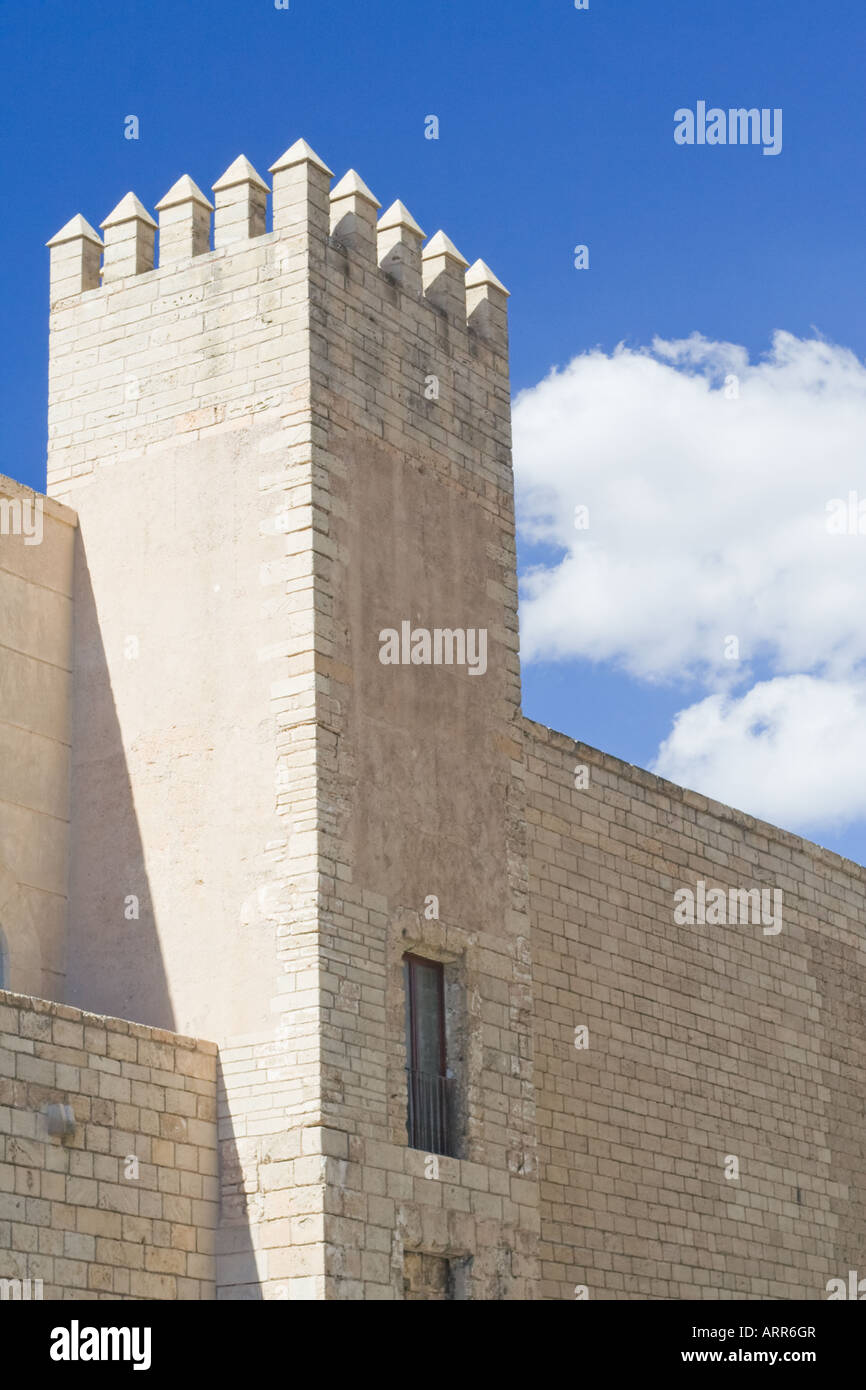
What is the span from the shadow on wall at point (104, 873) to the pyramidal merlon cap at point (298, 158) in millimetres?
3158

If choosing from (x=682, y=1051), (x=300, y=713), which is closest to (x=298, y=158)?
(x=300, y=713)

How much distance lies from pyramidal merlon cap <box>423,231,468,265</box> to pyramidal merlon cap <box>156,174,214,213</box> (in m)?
1.77

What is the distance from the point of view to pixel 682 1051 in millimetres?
17938

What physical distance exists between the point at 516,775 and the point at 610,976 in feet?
8.93

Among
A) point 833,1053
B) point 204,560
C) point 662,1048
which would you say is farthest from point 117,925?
point 833,1053

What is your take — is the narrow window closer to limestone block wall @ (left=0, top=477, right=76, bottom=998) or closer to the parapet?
limestone block wall @ (left=0, top=477, right=76, bottom=998)

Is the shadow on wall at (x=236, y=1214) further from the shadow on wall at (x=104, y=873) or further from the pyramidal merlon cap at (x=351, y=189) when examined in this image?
the pyramidal merlon cap at (x=351, y=189)

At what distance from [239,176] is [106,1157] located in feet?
22.3

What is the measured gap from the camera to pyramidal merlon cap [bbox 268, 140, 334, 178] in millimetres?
14617

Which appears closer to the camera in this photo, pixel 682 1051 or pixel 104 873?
pixel 104 873

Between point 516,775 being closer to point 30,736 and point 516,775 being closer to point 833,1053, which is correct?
point 30,736

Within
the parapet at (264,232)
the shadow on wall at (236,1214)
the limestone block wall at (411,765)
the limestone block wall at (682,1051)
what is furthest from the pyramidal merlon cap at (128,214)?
the shadow on wall at (236,1214)

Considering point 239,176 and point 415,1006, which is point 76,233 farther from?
point 415,1006
